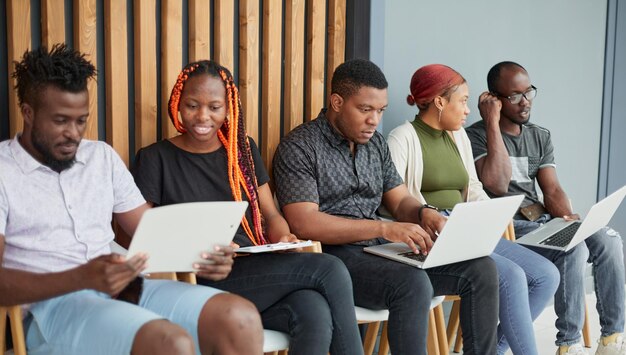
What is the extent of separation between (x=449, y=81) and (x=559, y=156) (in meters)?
1.74

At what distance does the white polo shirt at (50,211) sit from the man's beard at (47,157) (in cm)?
2

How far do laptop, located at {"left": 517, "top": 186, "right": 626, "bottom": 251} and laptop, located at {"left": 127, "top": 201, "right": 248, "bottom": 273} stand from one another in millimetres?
1769

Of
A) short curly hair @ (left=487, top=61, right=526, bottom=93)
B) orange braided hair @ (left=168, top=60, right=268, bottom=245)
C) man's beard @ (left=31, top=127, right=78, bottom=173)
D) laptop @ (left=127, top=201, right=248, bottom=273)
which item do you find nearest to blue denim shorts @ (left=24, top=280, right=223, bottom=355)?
laptop @ (left=127, top=201, right=248, bottom=273)

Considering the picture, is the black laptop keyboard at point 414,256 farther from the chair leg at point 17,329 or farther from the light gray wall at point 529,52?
the chair leg at point 17,329

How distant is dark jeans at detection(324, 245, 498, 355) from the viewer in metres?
2.72

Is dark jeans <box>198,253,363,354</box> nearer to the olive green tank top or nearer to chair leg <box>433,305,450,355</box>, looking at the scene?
chair leg <box>433,305,450,355</box>

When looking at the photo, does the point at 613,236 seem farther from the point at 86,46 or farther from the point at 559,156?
the point at 86,46

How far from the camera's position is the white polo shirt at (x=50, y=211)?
2.21 m

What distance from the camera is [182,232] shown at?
2.11 m

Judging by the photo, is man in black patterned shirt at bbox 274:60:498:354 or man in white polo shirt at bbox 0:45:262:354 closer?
A: man in white polo shirt at bbox 0:45:262:354

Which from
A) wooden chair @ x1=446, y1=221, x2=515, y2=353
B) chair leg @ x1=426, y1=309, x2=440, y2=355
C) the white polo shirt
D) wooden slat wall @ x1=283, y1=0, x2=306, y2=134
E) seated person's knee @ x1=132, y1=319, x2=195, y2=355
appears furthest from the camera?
wooden chair @ x1=446, y1=221, x2=515, y2=353

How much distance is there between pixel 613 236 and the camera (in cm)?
387

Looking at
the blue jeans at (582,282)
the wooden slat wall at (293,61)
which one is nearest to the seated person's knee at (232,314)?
the wooden slat wall at (293,61)

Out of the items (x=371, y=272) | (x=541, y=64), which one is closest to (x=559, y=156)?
(x=541, y=64)
